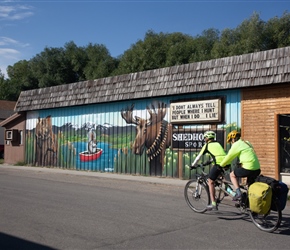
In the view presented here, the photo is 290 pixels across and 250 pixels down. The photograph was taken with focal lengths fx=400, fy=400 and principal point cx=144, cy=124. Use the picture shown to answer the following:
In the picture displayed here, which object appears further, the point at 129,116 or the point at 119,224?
the point at 129,116

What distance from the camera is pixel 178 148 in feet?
52.5

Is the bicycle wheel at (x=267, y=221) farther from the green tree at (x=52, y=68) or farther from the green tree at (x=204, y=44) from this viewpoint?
the green tree at (x=52, y=68)

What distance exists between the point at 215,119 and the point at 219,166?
669cm

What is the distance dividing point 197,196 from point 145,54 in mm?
40412

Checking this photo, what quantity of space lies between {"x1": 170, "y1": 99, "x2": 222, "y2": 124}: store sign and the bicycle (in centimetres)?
620

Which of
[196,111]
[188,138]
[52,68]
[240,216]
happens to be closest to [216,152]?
[240,216]

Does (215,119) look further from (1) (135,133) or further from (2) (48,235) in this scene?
(2) (48,235)

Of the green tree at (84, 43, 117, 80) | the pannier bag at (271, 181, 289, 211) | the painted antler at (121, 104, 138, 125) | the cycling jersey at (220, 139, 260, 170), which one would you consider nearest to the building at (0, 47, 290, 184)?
the painted antler at (121, 104, 138, 125)

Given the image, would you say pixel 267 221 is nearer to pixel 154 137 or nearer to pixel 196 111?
pixel 196 111

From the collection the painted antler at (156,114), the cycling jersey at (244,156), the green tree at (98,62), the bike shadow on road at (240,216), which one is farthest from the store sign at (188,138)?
the green tree at (98,62)

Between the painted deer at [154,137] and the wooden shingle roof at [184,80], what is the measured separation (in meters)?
0.93

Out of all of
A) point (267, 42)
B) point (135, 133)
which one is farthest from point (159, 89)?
point (267, 42)

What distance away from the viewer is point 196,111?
50.6ft

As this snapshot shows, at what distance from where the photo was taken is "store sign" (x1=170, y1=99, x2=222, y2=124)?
1479 cm
